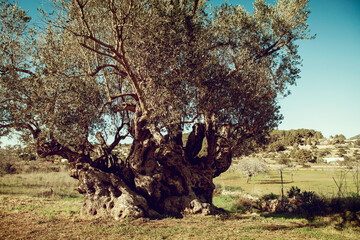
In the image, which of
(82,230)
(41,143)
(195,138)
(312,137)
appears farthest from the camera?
(312,137)

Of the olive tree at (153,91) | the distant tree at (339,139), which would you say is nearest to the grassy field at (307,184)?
the olive tree at (153,91)

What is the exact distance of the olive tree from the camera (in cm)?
1060

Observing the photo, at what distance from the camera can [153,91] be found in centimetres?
1068

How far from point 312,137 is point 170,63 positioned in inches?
6560

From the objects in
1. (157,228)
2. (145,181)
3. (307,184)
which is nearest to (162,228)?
(157,228)

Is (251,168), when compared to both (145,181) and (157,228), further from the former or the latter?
(157,228)

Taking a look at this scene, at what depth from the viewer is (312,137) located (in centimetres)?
15338

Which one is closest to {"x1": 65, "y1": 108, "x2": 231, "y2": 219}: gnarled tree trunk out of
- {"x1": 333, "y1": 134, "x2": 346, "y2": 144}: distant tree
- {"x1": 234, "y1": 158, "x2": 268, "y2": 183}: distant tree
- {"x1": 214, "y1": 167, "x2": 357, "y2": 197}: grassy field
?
{"x1": 214, "y1": 167, "x2": 357, "y2": 197}: grassy field

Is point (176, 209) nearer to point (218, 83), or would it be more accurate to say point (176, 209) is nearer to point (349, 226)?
point (218, 83)

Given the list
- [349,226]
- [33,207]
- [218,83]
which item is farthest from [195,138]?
[33,207]

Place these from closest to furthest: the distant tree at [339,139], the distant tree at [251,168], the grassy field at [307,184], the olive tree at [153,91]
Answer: the olive tree at [153,91], the grassy field at [307,184], the distant tree at [251,168], the distant tree at [339,139]

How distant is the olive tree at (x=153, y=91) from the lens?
417 inches

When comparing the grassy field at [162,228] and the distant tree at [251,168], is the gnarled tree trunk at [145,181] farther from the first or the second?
the distant tree at [251,168]

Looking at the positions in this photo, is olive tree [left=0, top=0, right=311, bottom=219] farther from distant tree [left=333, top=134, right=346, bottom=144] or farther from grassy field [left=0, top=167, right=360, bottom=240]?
distant tree [left=333, top=134, right=346, bottom=144]
